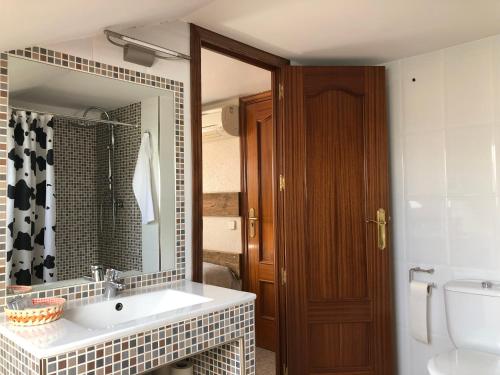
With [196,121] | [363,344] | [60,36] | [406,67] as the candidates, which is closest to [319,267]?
[363,344]

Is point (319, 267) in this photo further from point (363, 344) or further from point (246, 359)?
point (246, 359)

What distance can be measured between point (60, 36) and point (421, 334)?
232cm

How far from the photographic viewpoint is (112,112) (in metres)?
1.76

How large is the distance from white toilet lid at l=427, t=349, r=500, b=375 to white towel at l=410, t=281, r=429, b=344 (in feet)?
1.08

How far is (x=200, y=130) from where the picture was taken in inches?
79.0

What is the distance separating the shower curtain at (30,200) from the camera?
1.43 m

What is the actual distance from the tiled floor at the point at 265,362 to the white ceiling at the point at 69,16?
245cm

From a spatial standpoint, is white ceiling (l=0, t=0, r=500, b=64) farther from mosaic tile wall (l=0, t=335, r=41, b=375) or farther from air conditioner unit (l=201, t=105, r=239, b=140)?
air conditioner unit (l=201, t=105, r=239, b=140)

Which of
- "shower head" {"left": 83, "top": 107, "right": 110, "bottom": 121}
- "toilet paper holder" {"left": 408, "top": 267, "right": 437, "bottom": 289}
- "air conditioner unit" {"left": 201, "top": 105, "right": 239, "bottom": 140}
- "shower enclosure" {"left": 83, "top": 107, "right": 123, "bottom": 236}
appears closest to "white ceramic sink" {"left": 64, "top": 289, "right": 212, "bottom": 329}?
"shower enclosure" {"left": 83, "top": 107, "right": 123, "bottom": 236}

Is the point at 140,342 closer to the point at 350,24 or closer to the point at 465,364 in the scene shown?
the point at 465,364

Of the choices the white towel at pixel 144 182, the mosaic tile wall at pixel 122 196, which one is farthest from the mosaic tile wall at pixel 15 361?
the white towel at pixel 144 182

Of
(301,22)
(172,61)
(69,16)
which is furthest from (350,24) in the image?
(69,16)

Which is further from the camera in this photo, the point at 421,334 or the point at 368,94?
the point at 368,94

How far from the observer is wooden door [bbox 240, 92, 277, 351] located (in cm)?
336
